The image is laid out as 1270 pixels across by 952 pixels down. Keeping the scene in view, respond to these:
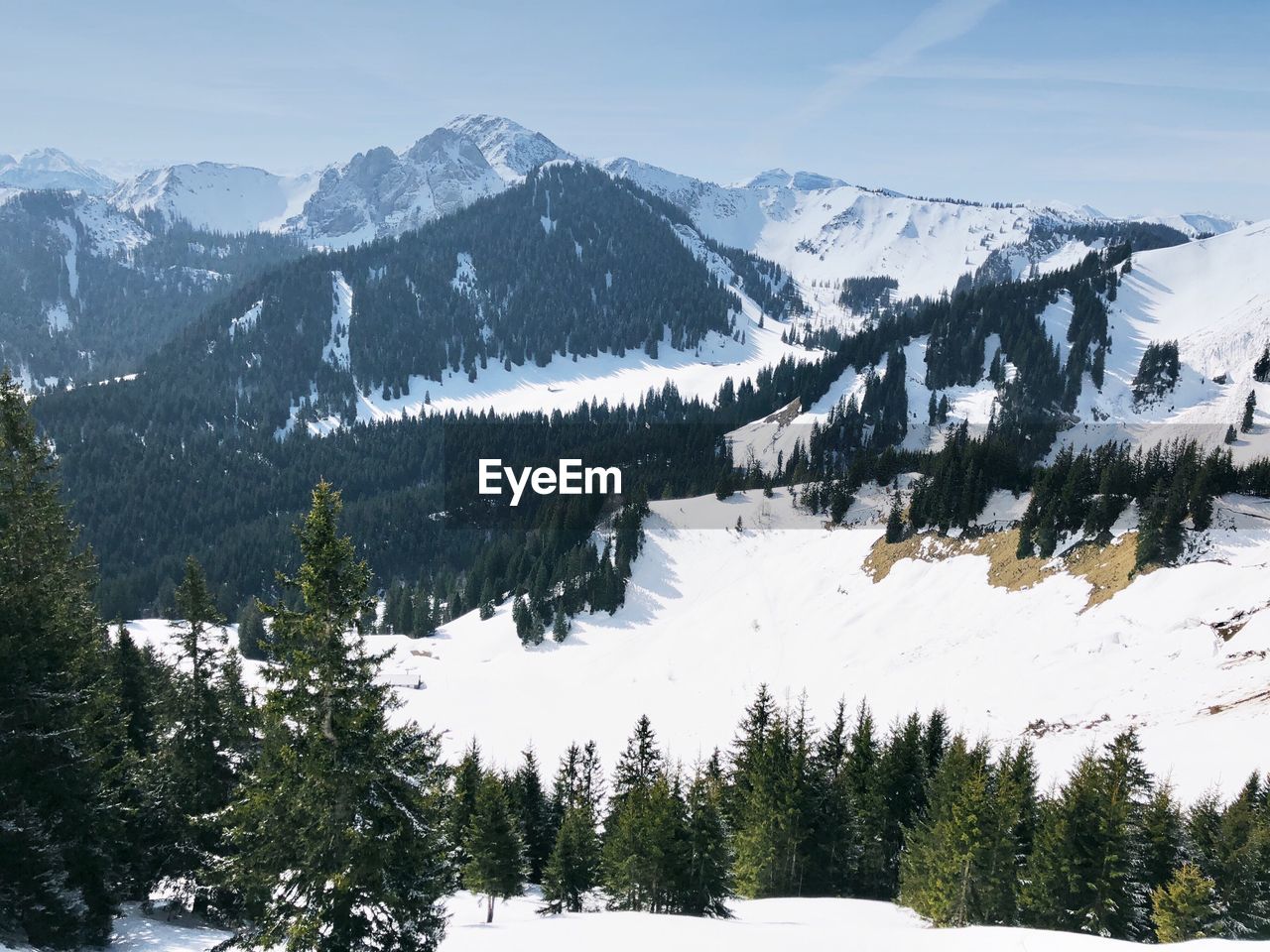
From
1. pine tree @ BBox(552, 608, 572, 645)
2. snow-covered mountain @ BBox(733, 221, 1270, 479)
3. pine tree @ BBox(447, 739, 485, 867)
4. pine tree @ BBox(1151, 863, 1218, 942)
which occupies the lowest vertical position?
pine tree @ BBox(552, 608, 572, 645)

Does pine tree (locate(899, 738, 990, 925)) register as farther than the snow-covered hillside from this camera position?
No

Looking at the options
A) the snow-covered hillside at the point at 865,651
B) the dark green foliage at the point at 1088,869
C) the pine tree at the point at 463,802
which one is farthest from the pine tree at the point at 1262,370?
the pine tree at the point at 463,802

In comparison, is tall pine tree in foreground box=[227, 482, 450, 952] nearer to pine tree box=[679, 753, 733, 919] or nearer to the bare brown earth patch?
pine tree box=[679, 753, 733, 919]

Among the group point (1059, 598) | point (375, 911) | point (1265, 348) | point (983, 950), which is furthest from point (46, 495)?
point (1265, 348)

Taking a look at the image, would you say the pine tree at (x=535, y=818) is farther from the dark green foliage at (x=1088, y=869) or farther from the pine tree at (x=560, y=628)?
the pine tree at (x=560, y=628)

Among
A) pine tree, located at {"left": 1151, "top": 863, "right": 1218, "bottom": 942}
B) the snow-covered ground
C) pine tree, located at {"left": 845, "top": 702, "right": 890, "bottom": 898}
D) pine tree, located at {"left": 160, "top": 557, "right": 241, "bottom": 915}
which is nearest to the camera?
the snow-covered ground

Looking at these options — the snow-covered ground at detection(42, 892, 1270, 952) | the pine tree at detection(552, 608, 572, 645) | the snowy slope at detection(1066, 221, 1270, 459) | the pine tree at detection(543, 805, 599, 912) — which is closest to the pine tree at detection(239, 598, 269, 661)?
the pine tree at detection(552, 608, 572, 645)

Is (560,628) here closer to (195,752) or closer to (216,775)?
(216,775)

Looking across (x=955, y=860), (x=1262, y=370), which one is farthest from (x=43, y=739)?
(x=1262, y=370)
